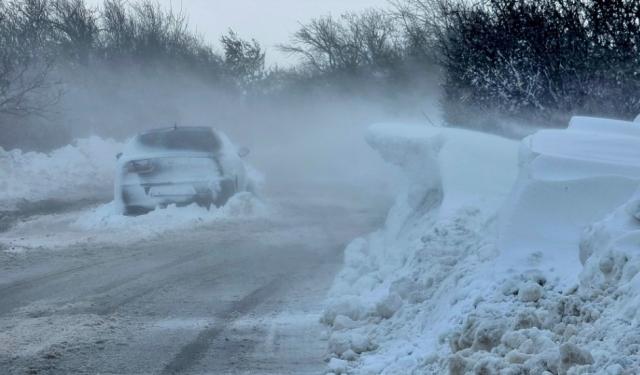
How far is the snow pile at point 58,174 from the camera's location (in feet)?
61.8

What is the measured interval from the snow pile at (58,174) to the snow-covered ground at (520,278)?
11.9 meters

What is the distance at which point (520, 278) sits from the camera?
197 inches

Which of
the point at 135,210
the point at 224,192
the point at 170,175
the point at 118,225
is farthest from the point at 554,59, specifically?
the point at 118,225

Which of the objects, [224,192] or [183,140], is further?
[183,140]

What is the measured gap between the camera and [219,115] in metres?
47.2

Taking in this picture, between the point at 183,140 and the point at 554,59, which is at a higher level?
the point at 554,59

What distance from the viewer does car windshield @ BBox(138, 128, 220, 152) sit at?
13.6 m

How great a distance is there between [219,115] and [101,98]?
41.8 feet

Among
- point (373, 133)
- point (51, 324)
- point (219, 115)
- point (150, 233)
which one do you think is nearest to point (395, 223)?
point (373, 133)

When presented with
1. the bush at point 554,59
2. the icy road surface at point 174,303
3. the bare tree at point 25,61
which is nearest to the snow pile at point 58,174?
the bare tree at point 25,61

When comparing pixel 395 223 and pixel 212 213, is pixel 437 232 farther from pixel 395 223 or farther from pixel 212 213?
pixel 212 213

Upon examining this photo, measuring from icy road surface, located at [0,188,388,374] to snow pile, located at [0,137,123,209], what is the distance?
665cm

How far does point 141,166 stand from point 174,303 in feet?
18.8

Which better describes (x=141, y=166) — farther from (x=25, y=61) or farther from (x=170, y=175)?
(x=25, y=61)
